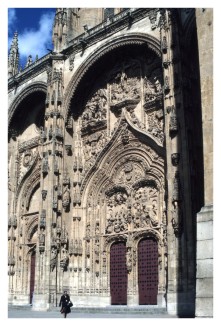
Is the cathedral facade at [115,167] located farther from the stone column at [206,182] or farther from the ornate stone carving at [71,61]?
the stone column at [206,182]

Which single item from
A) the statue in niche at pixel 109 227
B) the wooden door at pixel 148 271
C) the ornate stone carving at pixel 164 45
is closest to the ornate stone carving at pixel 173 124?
the ornate stone carving at pixel 164 45

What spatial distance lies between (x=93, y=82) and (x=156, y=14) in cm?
465

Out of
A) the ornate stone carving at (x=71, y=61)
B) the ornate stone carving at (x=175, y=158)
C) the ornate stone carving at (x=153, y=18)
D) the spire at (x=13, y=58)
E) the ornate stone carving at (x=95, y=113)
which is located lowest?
the ornate stone carving at (x=175, y=158)

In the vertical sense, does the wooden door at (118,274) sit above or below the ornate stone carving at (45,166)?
below

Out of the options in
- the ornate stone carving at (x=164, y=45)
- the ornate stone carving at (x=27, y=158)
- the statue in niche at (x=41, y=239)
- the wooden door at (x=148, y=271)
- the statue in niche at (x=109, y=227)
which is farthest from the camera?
the ornate stone carving at (x=27, y=158)

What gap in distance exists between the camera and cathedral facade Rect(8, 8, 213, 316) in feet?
53.8

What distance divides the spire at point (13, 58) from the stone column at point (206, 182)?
688 inches

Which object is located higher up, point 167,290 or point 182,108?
point 182,108

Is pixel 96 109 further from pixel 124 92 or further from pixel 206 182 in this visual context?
pixel 206 182

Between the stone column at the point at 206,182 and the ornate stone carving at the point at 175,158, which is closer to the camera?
the stone column at the point at 206,182

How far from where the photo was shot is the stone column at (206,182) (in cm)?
950
